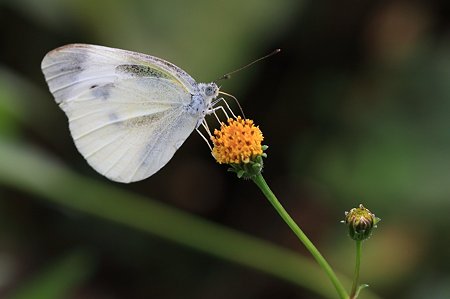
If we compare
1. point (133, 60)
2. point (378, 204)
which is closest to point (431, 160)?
point (378, 204)

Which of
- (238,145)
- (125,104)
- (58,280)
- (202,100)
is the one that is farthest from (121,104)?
(58,280)

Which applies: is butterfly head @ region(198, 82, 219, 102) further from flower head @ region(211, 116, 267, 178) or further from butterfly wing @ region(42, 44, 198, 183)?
flower head @ region(211, 116, 267, 178)

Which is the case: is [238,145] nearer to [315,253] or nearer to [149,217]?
[315,253]

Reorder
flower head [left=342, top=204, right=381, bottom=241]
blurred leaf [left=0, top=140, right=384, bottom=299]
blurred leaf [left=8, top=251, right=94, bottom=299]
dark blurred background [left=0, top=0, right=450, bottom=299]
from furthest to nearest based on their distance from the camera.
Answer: dark blurred background [left=0, top=0, right=450, bottom=299] → blurred leaf [left=0, top=140, right=384, bottom=299] → blurred leaf [left=8, top=251, right=94, bottom=299] → flower head [left=342, top=204, right=381, bottom=241]

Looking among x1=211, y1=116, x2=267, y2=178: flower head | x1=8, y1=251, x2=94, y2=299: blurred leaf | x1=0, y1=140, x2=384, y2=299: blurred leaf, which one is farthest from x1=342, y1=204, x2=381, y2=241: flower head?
x1=8, y1=251, x2=94, y2=299: blurred leaf

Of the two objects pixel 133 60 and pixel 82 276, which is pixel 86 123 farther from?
pixel 82 276
